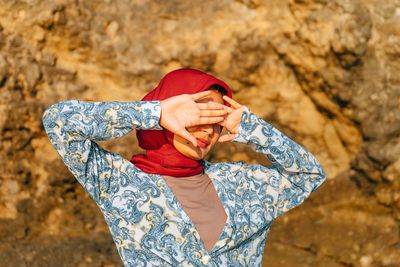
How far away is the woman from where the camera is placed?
2.68 m

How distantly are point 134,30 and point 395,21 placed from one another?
1.31 metres

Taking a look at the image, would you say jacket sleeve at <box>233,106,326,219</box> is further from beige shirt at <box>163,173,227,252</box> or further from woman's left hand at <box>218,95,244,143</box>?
beige shirt at <box>163,173,227,252</box>

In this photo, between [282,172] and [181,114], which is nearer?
[181,114]

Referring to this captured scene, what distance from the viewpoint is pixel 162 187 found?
282 centimetres

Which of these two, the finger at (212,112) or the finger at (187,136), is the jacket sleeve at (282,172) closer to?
the finger at (212,112)

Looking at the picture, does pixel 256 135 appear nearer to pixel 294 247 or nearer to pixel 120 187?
pixel 120 187

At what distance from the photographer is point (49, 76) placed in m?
4.46

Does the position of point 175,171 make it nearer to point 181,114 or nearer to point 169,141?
point 169,141

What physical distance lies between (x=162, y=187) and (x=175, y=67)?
181 centimetres

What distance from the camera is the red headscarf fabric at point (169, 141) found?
2.81 meters

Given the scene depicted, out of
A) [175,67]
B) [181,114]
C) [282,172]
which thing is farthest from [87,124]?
[175,67]

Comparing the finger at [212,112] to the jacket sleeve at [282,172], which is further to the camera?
the jacket sleeve at [282,172]

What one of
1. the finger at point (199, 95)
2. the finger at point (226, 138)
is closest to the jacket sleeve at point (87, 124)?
the finger at point (199, 95)

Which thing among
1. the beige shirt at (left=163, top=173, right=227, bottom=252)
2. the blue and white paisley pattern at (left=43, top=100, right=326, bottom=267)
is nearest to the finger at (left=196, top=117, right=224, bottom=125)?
the blue and white paisley pattern at (left=43, top=100, right=326, bottom=267)
